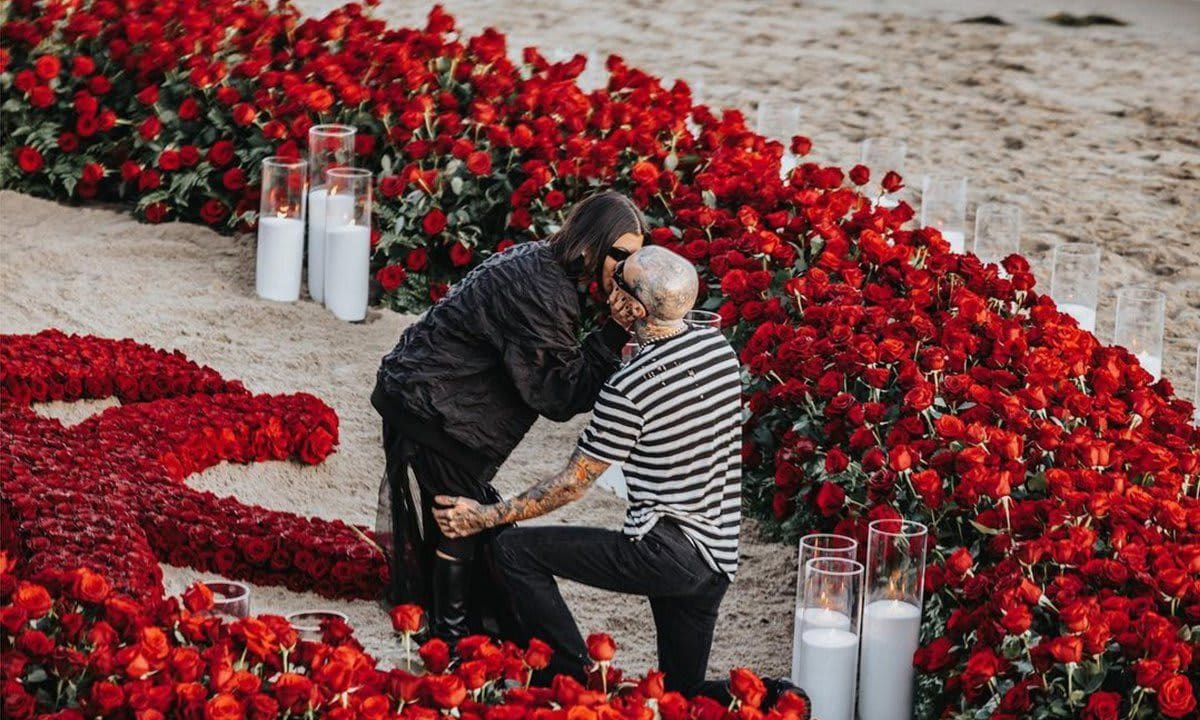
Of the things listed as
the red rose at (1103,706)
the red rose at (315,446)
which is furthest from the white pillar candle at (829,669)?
the red rose at (315,446)

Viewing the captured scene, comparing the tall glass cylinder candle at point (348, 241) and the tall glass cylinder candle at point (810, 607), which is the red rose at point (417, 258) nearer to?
the tall glass cylinder candle at point (348, 241)

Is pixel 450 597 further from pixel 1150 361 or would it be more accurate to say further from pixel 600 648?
pixel 1150 361

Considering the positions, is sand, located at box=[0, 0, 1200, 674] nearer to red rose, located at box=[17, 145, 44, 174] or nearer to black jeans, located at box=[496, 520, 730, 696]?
red rose, located at box=[17, 145, 44, 174]

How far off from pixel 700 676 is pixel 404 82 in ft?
13.6

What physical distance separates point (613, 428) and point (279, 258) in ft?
11.7

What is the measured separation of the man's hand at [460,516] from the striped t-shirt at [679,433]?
19.7 inches

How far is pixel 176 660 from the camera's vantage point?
414 centimetres

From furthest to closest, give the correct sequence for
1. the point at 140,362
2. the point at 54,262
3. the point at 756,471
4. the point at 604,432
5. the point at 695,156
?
1. the point at 54,262
2. the point at 695,156
3. the point at 140,362
4. the point at 756,471
5. the point at 604,432

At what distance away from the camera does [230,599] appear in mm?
4691

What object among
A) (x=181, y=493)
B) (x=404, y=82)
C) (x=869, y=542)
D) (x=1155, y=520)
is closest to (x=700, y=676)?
(x=869, y=542)

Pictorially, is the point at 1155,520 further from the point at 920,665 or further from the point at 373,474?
the point at 373,474

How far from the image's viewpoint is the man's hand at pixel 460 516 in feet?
17.4

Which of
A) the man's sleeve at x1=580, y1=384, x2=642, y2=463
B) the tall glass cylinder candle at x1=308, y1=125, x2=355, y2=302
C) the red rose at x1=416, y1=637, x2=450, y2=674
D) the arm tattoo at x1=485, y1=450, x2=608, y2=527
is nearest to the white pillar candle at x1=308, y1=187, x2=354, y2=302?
the tall glass cylinder candle at x1=308, y1=125, x2=355, y2=302

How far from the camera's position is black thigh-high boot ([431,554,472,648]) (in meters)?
5.46
